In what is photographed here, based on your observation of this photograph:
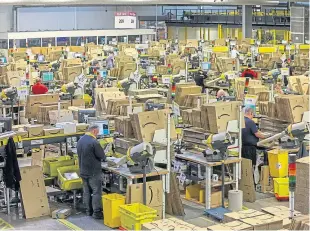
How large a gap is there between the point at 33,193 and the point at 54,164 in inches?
25.3

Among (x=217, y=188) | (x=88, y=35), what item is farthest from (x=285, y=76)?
(x=88, y=35)

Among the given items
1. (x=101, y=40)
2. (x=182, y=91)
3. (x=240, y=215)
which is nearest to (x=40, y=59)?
(x=101, y=40)

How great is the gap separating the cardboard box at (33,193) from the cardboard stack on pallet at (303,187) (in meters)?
3.52

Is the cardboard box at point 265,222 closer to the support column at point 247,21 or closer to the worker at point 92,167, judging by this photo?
the worker at point 92,167

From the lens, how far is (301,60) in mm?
22250

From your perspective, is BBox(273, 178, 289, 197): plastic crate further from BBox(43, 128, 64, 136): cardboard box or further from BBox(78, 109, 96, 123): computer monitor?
BBox(43, 128, 64, 136): cardboard box

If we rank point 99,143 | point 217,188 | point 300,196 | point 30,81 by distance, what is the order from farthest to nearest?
1. point 30,81
2. point 217,188
3. point 99,143
4. point 300,196

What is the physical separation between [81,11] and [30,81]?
17889mm

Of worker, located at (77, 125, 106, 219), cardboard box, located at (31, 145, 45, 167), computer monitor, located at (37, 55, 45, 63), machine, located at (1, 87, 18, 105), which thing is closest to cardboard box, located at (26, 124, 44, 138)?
worker, located at (77, 125, 106, 219)

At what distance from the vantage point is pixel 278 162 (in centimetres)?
1052

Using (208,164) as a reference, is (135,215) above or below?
below

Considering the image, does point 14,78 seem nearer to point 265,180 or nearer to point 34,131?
point 34,131

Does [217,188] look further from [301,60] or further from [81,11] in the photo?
[81,11]

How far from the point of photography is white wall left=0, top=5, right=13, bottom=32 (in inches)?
1281
